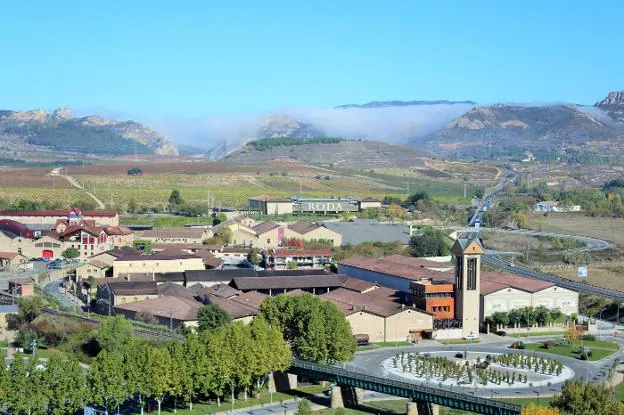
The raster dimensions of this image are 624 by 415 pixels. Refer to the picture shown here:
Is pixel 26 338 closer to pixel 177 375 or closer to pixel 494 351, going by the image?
pixel 177 375

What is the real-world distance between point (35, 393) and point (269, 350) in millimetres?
6006

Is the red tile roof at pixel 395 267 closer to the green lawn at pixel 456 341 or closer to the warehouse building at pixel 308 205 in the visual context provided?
the green lawn at pixel 456 341

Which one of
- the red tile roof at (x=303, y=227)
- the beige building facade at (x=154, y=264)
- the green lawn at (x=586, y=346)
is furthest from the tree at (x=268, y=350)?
the red tile roof at (x=303, y=227)

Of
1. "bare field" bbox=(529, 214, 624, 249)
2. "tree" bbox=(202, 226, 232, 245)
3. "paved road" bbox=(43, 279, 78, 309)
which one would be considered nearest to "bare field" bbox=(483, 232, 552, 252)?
"bare field" bbox=(529, 214, 624, 249)

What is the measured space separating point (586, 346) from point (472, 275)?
14.2 ft

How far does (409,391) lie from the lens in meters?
24.7

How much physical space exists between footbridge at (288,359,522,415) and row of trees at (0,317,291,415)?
29.5 inches

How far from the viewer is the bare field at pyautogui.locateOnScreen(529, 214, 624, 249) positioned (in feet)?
219

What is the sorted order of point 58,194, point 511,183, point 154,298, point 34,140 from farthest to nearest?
point 34,140
point 511,183
point 58,194
point 154,298

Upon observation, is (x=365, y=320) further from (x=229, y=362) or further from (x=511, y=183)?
(x=511, y=183)

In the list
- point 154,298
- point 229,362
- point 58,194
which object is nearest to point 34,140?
point 58,194

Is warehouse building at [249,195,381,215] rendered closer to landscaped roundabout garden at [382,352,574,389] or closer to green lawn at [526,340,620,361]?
green lawn at [526,340,620,361]

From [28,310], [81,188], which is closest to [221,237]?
[28,310]

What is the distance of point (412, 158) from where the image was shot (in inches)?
5192
